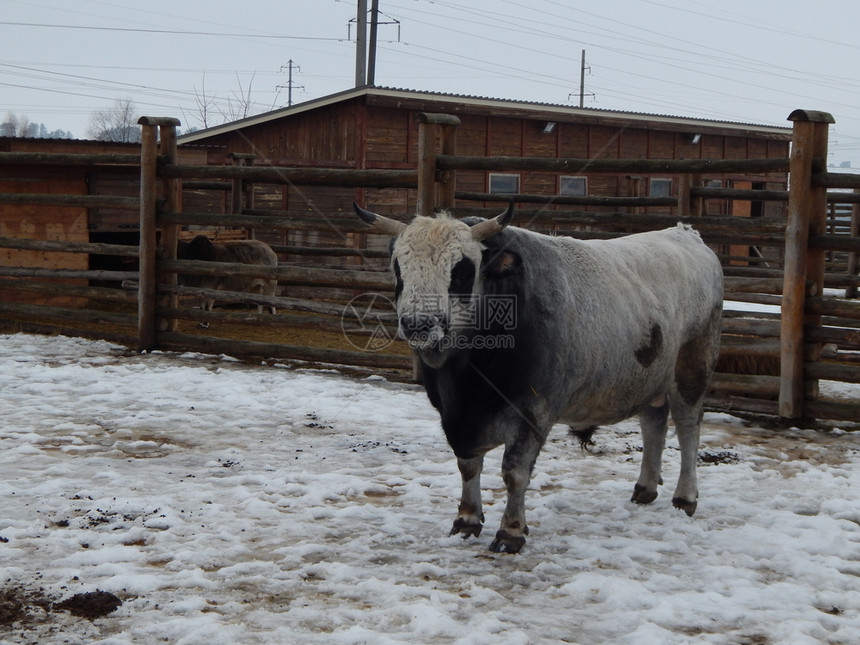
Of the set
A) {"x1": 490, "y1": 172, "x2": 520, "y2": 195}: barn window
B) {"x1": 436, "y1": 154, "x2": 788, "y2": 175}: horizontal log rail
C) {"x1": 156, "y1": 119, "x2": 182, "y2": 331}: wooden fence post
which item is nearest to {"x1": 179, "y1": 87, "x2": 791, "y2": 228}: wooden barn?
{"x1": 490, "y1": 172, "x2": 520, "y2": 195}: barn window

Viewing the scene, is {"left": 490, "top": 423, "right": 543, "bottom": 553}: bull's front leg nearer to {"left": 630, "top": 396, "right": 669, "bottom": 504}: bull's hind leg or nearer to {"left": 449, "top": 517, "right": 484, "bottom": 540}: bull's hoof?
{"left": 449, "top": 517, "right": 484, "bottom": 540}: bull's hoof

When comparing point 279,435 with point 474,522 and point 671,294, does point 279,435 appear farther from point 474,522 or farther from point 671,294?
point 671,294

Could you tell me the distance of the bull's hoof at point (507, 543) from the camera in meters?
4.38

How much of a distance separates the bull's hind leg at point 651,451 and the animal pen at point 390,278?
7.02 feet

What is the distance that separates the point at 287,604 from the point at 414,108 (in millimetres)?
13933

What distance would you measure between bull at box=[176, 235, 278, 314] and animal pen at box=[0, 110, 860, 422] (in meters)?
0.31

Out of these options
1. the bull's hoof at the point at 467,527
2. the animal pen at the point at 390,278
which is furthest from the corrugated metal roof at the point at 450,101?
the bull's hoof at the point at 467,527

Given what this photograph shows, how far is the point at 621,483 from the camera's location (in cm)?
560

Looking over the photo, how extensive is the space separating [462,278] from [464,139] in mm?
14028

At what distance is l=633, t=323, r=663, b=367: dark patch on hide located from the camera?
4.84m

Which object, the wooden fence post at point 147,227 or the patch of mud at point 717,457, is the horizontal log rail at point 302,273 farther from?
the patch of mud at point 717,457

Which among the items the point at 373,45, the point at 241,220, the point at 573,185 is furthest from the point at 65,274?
the point at 373,45

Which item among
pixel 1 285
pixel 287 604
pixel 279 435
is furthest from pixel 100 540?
pixel 1 285

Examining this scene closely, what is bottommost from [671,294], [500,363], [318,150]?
[500,363]
